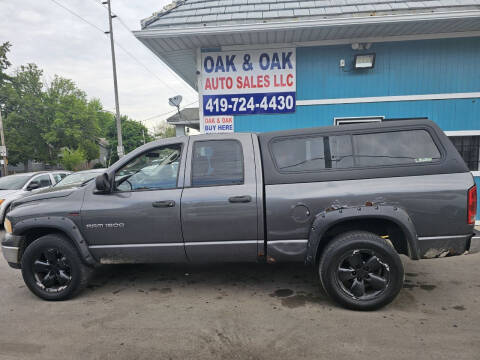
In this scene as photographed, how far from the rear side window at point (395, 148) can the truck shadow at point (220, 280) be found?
67.7 inches

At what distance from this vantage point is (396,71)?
19.9 ft

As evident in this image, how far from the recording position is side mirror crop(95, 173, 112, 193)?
3027 mm

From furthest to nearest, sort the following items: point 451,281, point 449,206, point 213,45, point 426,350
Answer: point 213,45
point 451,281
point 449,206
point 426,350

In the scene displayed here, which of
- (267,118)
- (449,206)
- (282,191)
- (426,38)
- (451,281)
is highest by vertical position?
(426,38)

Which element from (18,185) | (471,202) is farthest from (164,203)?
(18,185)

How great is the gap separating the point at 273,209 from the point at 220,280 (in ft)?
4.71

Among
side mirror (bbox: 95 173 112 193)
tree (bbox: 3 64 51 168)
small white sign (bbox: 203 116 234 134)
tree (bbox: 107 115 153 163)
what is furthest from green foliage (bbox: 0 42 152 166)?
side mirror (bbox: 95 173 112 193)

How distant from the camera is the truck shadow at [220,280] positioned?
335 centimetres

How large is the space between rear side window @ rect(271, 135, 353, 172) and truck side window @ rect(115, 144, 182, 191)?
3.95ft

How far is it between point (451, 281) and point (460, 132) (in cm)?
397

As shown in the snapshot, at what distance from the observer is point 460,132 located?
601 cm

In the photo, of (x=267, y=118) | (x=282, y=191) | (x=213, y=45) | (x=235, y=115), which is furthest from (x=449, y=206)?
(x=213, y=45)

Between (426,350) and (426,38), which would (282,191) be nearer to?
(426,350)

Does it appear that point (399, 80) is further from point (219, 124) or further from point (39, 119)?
point (39, 119)
